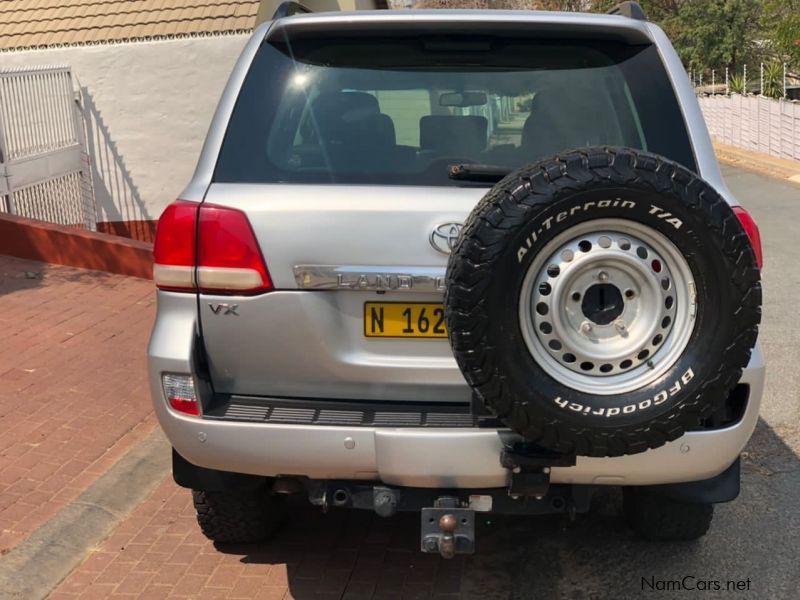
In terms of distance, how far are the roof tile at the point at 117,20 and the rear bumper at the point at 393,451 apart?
930cm

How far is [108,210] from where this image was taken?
39.2 feet

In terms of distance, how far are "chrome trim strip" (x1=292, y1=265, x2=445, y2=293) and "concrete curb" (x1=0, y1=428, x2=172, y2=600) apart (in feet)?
5.75

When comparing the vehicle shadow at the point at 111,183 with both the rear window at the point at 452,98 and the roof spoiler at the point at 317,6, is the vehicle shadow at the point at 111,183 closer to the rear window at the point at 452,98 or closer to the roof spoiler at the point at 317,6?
Answer: the roof spoiler at the point at 317,6

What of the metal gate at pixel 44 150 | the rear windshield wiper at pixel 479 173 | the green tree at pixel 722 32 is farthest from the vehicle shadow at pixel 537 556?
the green tree at pixel 722 32

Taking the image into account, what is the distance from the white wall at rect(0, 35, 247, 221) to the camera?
11.7 m

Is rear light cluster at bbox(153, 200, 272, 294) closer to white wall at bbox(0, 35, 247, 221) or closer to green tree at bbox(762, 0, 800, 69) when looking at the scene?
white wall at bbox(0, 35, 247, 221)

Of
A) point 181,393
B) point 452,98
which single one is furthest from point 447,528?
point 452,98

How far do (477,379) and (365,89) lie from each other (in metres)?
1.19

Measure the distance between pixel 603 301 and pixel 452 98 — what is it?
0.99 m

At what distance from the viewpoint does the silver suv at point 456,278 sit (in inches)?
104

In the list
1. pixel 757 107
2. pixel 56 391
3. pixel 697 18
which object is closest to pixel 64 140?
pixel 56 391

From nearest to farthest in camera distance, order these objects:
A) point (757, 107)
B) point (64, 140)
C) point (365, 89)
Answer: point (365, 89)
point (64, 140)
point (757, 107)

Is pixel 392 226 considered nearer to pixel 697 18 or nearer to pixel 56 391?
pixel 56 391

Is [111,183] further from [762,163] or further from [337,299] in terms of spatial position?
[762,163]
